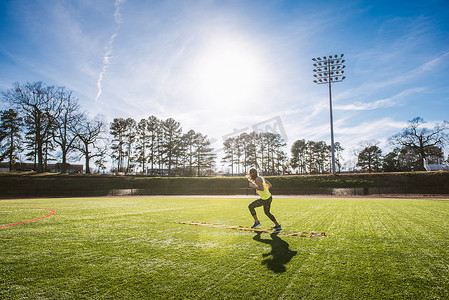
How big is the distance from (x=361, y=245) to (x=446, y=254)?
56.3 inches

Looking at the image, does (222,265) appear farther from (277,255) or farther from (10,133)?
(10,133)

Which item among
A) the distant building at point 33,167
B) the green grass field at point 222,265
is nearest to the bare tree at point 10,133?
the distant building at point 33,167

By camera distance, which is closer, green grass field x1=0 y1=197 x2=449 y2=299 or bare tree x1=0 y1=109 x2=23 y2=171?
green grass field x1=0 y1=197 x2=449 y2=299

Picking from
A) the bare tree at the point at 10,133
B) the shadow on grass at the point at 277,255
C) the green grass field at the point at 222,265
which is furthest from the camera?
the bare tree at the point at 10,133

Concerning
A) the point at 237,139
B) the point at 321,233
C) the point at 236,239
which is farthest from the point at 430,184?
the point at 237,139

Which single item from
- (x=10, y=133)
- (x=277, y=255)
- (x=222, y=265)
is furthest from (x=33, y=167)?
(x=277, y=255)

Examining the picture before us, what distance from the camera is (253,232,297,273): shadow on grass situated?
3.84 meters

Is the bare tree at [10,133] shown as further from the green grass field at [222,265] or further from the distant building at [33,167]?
the green grass field at [222,265]

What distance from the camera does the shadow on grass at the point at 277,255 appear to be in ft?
12.6

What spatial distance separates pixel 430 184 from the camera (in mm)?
29797

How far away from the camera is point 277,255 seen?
4414 millimetres

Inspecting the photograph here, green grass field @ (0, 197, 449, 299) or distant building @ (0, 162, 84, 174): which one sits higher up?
distant building @ (0, 162, 84, 174)

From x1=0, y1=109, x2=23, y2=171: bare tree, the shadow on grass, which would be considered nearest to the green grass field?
the shadow on grass

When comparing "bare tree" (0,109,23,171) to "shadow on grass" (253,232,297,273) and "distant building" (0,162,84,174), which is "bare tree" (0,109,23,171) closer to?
"distant building" (0,162,84,174)
